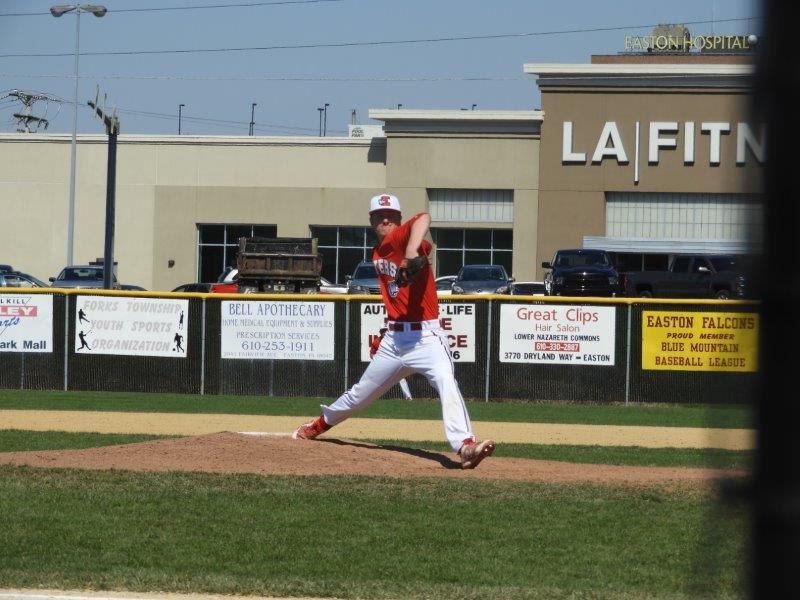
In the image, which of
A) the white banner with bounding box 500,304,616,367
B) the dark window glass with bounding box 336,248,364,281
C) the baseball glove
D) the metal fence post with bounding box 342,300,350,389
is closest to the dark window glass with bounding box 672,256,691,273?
the dark window glass with bounding box 336,248,364,281

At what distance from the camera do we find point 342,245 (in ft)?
176

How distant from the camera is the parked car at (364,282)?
1447 inches

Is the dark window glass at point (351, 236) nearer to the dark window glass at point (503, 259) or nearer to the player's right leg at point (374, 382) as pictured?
the dark window glass at point (503, 259)

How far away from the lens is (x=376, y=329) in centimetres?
2009

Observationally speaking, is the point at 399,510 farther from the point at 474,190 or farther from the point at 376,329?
the point at 474,190

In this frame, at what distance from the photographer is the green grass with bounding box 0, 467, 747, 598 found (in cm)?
568

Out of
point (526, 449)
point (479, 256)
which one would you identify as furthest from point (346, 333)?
point (479, 256)

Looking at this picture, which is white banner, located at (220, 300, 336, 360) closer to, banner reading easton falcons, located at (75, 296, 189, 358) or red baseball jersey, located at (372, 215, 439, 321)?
banner reading easton falcons, located at (75, 296, 189, 358)

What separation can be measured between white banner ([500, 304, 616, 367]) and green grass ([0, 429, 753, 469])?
7.36m

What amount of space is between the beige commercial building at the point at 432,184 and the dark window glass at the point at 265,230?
9cm

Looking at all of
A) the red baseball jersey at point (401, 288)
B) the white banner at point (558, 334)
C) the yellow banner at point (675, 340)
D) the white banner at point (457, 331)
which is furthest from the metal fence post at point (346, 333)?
the red baseball jersey at point (401, 288)

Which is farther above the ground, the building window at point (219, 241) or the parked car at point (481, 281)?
the building window at point (219, 241)

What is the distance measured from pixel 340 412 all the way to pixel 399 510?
2149 mm

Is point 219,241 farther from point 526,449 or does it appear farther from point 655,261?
point 526,449
